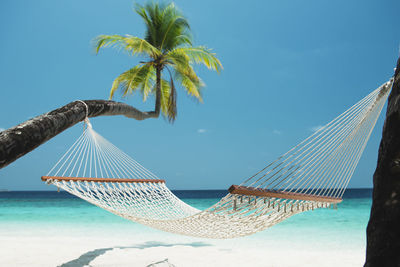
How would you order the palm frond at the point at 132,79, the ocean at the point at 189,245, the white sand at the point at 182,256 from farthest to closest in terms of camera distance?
the palm frond at the point at 132,79, the ocean at the point at 189,245, the white sand at the point at 182,256

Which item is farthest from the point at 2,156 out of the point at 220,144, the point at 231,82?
the point at 231,82

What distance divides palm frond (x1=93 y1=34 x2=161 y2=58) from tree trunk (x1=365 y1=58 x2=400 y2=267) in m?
3.40

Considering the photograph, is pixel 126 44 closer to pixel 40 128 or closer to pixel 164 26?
pixel 164 26

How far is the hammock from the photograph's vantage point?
5.91ft

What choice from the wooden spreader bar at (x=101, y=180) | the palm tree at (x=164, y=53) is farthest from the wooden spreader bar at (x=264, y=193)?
the palm tree at (x=164, y=53)

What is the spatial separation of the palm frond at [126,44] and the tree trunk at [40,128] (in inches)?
58.6

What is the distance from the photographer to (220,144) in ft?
110

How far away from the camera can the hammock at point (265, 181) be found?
180 centimetres

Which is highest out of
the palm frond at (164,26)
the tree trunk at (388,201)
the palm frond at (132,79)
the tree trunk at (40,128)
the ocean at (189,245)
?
the palm frond at (164,26)

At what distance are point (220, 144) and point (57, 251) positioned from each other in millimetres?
30068

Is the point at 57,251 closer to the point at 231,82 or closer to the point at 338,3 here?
the point at 231,82

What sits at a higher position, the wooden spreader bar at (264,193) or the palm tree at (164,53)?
the palm tree at (164,53)

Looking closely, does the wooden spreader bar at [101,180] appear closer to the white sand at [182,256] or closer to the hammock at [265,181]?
the hammock at [265,181]

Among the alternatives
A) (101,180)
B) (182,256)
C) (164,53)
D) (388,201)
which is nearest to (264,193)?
(388,201)
